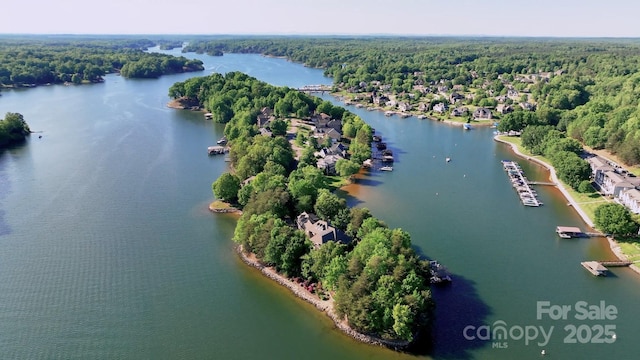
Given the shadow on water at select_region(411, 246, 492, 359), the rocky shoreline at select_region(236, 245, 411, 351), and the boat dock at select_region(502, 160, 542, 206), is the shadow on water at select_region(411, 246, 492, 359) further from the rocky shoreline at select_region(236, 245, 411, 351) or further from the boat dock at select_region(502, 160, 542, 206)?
the boat dock at select_region(502, 160, 542, 206)

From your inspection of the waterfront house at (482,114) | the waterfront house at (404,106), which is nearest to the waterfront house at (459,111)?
the waterfront house at (482,114)

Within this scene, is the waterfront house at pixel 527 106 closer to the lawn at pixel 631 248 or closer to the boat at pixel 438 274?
the lawn at pixel 631 248

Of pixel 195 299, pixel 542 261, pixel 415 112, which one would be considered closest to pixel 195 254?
pixel 195 299

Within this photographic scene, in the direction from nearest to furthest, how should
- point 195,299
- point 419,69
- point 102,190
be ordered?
point 195,299 < point 102,190 < point 419,69

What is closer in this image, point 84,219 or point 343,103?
point 84,219

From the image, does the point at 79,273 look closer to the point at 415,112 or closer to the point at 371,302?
the point at 371,302

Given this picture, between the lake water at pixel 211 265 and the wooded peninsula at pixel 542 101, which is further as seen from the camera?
the wooded peninsula at pixel 542 101
